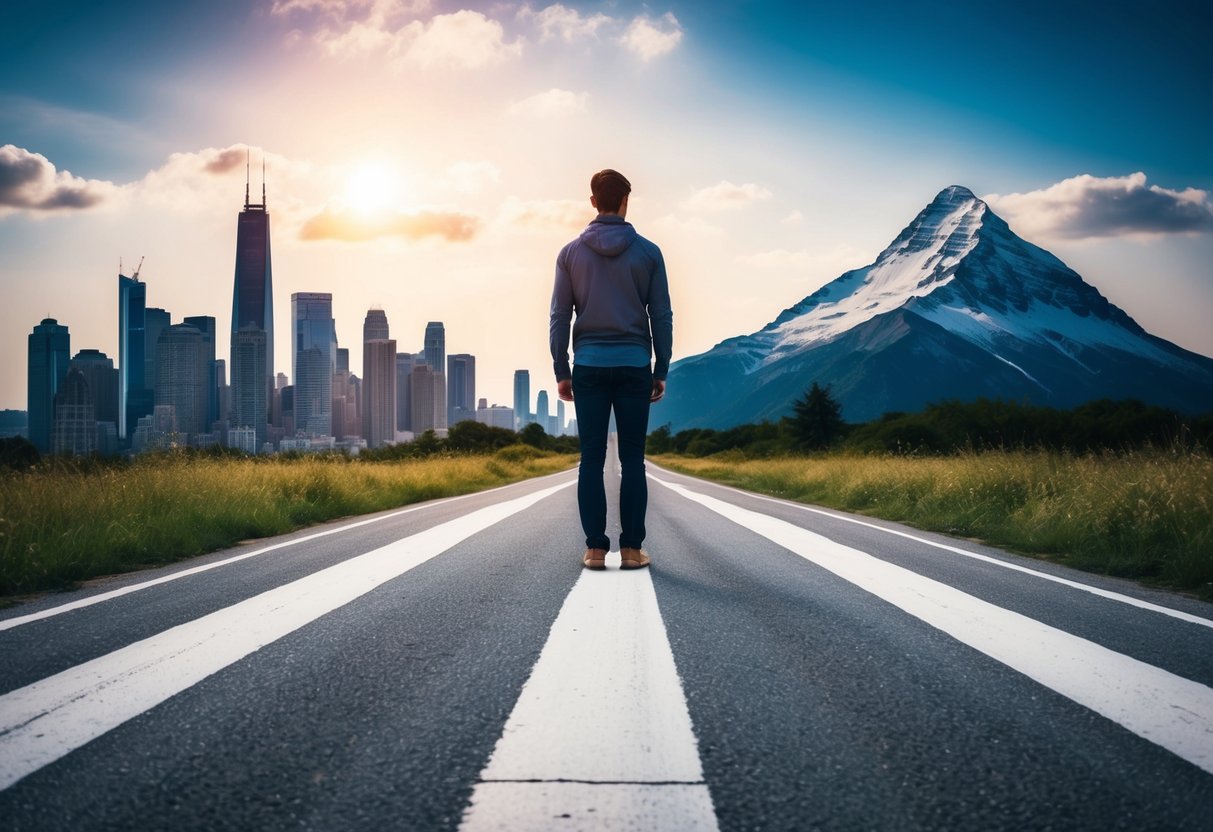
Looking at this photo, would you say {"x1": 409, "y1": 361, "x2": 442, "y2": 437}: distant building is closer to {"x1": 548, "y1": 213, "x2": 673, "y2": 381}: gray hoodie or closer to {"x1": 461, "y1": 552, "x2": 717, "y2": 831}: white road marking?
{"x1": 548, "y1": 213, "x2": 673, "y2": 381}: gray hoodie

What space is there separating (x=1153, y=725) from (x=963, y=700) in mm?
451

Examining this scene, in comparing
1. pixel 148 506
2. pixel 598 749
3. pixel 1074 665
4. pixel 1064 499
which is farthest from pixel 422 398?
pixel 598 749

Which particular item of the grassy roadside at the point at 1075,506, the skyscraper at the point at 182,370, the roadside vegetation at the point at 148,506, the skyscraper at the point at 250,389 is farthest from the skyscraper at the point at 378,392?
the grassy roadside at the point at 1075,506

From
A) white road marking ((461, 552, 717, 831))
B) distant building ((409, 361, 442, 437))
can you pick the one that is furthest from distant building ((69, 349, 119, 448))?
white road marking ((461, 552, 717, 831))

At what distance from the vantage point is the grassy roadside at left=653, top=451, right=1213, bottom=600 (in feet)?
16.6

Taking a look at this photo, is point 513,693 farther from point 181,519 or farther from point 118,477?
point 118,477

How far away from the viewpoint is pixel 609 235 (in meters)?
4.32

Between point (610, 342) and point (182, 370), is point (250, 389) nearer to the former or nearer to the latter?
point (182, 370)

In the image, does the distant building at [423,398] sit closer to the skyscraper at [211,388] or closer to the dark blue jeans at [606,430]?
the skyscraper at [211,388]

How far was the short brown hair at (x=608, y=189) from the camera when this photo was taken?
4453 mm

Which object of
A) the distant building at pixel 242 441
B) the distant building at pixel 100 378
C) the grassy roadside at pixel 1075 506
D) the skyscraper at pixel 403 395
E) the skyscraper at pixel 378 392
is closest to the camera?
the grassy roadside at pixel 1075 506

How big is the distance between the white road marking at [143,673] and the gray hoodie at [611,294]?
1926 millimetres

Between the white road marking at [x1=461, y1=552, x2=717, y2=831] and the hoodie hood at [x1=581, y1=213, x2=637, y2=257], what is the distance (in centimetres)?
247

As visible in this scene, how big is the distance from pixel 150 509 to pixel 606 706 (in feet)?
21.4
